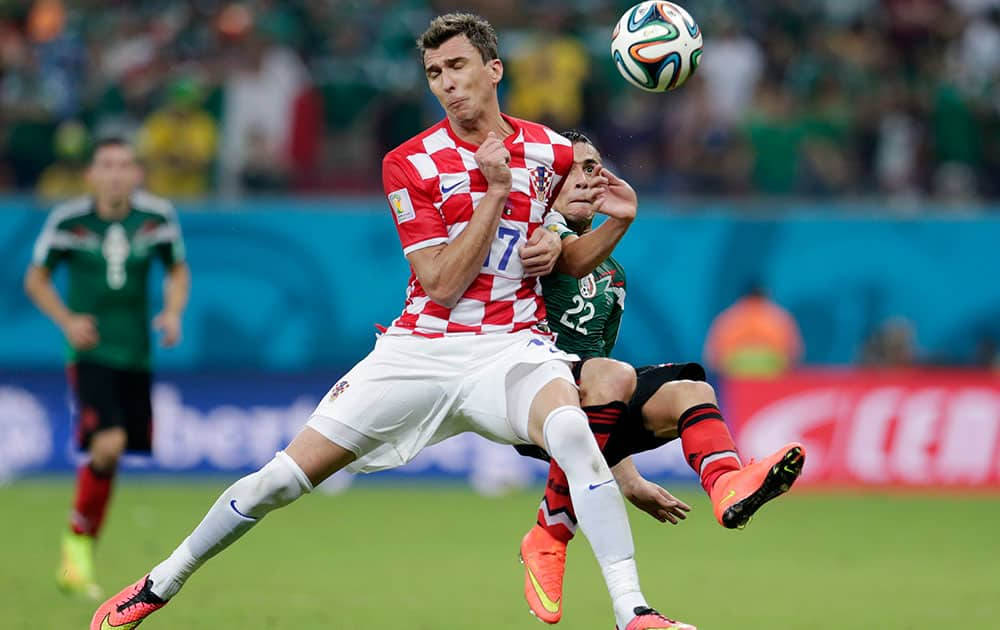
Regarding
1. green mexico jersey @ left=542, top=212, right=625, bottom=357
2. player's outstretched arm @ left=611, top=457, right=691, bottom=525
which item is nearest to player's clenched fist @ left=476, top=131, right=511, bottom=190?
green mexico jersey @ left=542, top=212, right=625, bottom=357

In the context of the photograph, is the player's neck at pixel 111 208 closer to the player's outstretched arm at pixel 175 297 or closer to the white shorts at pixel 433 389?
the player's outstretched arm at pixel 175 297

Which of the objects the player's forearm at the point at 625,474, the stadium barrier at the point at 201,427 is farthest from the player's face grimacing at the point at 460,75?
the stadium barrier at the point at 201,427

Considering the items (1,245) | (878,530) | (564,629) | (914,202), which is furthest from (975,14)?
(564,629)

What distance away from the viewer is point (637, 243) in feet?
55.2

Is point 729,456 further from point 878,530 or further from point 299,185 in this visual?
point 299,185

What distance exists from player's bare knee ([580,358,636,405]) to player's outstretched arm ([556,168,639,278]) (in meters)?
0.42

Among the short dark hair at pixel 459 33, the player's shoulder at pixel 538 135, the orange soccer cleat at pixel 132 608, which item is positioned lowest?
the orange soccer cleat at pixel 132 608

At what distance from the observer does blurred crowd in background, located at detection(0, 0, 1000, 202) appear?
1644 centimetres

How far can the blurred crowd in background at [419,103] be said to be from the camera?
1644cm

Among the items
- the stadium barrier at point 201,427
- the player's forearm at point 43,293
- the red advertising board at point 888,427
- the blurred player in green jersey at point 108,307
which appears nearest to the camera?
the blurred player in green jersey at point 108,307

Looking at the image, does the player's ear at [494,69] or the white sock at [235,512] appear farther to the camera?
the player's ear at [494,69]

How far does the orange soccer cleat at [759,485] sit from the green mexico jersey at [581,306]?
1.29 meters

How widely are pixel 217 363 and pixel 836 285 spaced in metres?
6.34

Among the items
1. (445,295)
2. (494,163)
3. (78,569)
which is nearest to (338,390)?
(445,295)
